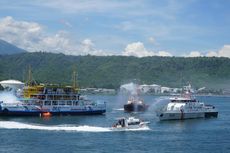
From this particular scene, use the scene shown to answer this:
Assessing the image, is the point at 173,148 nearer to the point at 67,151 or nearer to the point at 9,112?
the point at 67,151

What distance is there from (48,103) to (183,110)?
32.6 meters

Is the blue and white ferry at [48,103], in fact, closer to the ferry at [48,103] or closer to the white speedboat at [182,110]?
the ferry at [48,103]

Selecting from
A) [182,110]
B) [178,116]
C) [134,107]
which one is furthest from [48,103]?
[182,110]

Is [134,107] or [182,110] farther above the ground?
[134,107]

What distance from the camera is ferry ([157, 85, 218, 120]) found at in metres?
109

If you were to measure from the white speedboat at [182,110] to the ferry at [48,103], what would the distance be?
21356 mm

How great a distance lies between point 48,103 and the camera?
123 meters

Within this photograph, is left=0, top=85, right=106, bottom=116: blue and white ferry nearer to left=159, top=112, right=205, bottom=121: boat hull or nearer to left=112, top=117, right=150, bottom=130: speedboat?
left=159, top=112, right=205, bottom=121: boat hull

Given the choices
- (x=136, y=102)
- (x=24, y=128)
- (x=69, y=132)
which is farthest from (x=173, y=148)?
(x=136, y=102)

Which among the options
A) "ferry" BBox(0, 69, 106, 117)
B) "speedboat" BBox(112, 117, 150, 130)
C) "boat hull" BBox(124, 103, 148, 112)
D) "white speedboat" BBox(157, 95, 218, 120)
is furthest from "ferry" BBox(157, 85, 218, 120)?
"speedboat" BBox(112, 117, 150, 130)

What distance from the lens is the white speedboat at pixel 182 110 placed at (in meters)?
108

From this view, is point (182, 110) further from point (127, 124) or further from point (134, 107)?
point (127, 124)

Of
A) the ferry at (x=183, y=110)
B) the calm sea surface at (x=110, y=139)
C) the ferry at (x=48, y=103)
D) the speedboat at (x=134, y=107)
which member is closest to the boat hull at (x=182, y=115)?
the ferry at (x=183, y=110)

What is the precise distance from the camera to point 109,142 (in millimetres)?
71125
